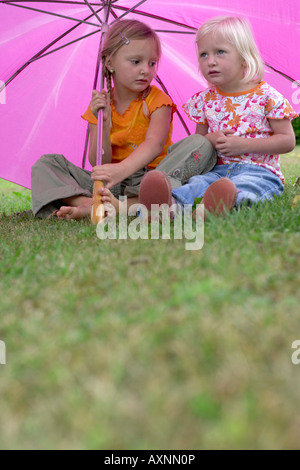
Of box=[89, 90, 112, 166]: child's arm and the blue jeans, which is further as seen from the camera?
box=[89, 90, 112, 166]: child's arm

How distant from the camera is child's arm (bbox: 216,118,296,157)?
115 inches

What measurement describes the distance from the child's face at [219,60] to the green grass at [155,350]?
155cm

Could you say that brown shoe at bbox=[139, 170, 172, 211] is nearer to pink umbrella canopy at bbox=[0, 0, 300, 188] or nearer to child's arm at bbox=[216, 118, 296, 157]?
child's arm at bbox=[216, 118, 296, 157]

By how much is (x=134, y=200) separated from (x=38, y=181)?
65 centimetres

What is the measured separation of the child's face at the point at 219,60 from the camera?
9.68 ft

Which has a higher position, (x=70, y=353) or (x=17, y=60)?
(x=17, y=60)

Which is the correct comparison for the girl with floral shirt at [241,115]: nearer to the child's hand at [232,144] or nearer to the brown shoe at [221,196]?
the child's hand at [232,144]

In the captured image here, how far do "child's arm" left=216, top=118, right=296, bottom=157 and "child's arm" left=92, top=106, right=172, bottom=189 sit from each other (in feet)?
1.39

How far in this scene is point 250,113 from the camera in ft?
9.89

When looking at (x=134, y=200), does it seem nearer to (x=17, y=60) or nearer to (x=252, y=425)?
(x=17, y=60)

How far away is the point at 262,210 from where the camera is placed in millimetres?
2342

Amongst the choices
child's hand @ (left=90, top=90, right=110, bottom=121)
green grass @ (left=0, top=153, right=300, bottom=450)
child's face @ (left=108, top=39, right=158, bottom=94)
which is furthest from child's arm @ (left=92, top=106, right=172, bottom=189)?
green grass @ (left=0, top=153, right=300, bottom=450)

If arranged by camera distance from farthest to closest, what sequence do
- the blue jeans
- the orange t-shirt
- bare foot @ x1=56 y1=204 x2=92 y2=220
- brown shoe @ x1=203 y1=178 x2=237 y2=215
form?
the orange t-shirt, bare foot @ x1=56 y1=204 x2=92 y2=220, the blue jeans, brown shoe @ x1=203 y1=178 x2=237 y2=215

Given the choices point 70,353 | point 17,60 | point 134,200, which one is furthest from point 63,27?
point 70,353
